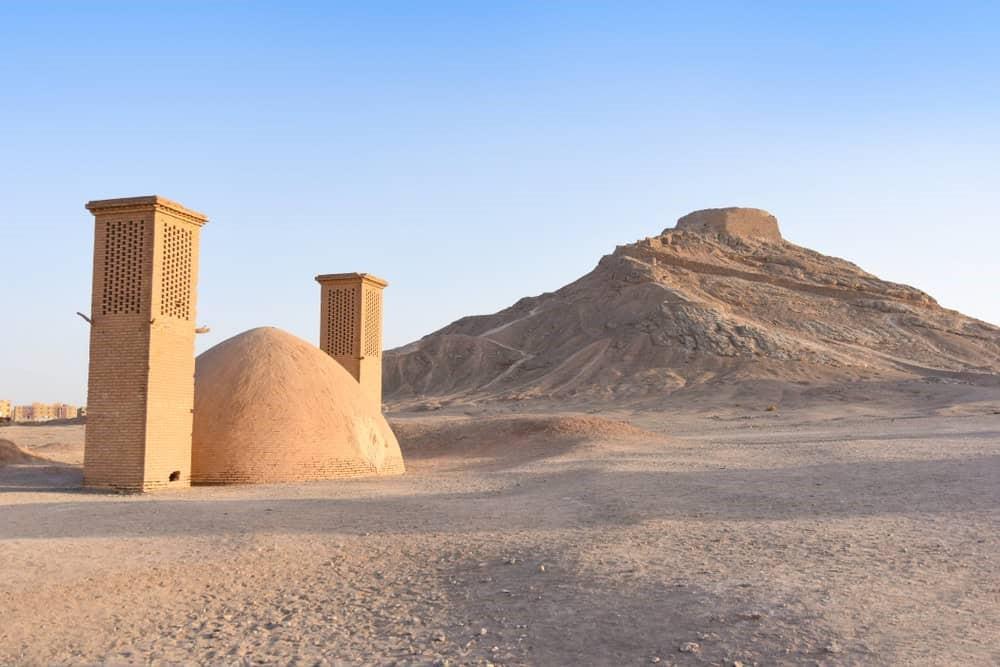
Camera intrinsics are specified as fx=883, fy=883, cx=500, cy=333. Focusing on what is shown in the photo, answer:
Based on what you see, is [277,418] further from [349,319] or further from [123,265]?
[349,319]

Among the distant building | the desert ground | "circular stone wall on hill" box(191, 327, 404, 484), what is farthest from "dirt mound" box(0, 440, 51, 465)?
the distant building

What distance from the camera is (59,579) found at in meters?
7.06

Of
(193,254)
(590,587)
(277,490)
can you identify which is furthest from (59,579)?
(193,254)

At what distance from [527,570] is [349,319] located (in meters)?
12.3

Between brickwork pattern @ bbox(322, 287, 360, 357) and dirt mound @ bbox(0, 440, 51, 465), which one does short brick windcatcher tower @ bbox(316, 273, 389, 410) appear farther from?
dirt mound @ bbox(0, 440, 51, 465)

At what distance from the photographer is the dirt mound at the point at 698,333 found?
139ft

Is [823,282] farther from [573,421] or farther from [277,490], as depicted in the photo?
[277,490]

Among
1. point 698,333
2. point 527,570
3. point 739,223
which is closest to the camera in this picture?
point 527,570

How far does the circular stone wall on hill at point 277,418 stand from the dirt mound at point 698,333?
2531 cm

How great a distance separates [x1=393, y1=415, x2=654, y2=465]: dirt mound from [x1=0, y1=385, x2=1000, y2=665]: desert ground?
7023mm

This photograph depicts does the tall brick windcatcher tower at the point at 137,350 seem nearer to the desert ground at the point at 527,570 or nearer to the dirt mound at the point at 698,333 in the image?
the desert ground at the point at 527,570

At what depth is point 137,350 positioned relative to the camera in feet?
42.3

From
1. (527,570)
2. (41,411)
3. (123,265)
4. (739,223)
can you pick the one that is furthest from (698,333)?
(41,411)

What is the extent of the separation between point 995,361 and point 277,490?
148 ft
